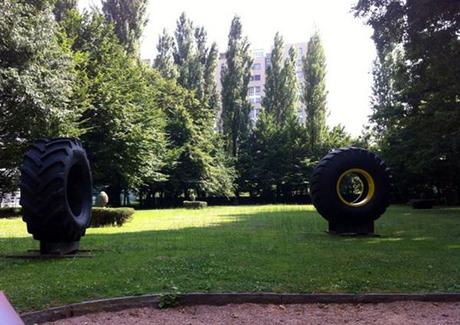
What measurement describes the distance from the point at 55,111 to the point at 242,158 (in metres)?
31.2

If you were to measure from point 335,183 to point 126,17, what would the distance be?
3124cm

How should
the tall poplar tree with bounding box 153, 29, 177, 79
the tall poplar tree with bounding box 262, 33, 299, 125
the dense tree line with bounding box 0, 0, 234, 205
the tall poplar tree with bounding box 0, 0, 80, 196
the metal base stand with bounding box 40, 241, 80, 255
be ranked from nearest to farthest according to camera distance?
the metal base stand with bounding box 40, 241, 80, 255
the tall poplar tree with bounding box 0, 0, 80, 196
the dense tree line with bounding box 0, 0, 234, 205
the tall poplar tree with bounding box 153, 29, 177, 79
the tall poplar tree with bounding box 262, 33, 299, 125

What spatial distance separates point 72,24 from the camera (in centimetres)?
3173

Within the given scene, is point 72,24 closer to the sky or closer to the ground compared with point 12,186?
closer to the sky

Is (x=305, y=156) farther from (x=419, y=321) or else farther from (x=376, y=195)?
(x=419, y=321)

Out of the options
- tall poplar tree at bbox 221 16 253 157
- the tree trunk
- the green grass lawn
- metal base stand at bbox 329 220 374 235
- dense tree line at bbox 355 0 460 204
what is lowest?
the green grass lawn

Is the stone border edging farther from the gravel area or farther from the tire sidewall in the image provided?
the tire sidewall

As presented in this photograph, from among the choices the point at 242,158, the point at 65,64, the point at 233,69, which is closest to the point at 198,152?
the point at 242,158

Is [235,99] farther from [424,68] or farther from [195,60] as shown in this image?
[424,68]

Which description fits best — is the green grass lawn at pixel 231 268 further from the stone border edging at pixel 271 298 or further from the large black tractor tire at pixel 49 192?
the large black tractor tire at pixel 49 192

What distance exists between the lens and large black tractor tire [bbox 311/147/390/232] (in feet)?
45.0

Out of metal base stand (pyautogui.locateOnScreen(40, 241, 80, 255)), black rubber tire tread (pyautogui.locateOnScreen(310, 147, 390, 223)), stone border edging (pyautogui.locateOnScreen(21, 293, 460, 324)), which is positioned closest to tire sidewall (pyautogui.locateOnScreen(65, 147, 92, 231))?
metal base stand (pyautogui.locateOnScreen(40, 241, 80, 255))

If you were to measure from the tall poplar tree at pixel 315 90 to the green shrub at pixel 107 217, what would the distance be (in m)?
36.8

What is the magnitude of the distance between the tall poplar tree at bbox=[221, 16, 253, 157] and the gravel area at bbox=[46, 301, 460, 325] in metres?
47.9
